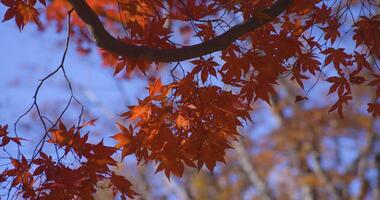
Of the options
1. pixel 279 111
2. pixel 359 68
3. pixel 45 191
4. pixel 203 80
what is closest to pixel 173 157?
pixel 203 80

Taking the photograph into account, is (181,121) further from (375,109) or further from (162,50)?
(375,109)

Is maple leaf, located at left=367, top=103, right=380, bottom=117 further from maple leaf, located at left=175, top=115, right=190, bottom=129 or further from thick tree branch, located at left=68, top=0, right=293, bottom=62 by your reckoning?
Result: maple leaf, located at left=175, top=115, right=190, bottom=129

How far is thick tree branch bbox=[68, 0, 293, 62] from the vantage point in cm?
214

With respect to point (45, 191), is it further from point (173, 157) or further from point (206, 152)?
point (206, 152)

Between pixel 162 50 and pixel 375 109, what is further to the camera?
pixel 375 109

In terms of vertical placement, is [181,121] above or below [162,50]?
below

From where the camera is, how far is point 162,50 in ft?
7.23

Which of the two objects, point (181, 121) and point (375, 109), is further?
point (375, 109)

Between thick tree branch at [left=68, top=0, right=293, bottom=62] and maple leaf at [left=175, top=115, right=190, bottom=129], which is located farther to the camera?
maple leaf at [left=175, top=115, right=190, bottom=129]

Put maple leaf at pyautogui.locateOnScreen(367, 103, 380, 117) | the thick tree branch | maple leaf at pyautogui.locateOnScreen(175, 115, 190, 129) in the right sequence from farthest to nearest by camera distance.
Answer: maple leaf at pyautogui.locateOnScreen(367, 103, 380, 117)
maple leaf at pyautogui.locateOnScreen(175, 115, 190, 129)
the thick tree branch

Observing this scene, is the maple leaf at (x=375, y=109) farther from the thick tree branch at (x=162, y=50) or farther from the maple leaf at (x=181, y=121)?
the maple leaf at (x=181, y=121)

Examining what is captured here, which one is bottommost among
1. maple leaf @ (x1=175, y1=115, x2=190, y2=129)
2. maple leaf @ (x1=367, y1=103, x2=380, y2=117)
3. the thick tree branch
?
maple leaf @ (x1=175, y1=115, x2=190, y2=129)

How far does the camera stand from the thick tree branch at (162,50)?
2143 mm

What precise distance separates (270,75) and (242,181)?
9.57 metres
